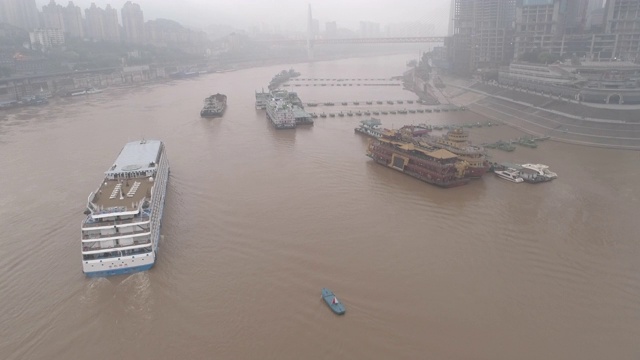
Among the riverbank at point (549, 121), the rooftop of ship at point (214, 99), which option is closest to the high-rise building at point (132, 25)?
the rooftop of ship at point (214, 99)

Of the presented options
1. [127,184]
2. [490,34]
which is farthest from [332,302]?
[490,34]

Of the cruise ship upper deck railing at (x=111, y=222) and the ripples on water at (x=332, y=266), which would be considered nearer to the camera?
the ripples on water at (x=332, y=266)

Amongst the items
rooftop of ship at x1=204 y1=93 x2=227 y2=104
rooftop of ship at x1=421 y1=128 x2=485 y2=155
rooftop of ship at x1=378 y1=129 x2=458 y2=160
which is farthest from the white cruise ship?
rooftop of ship at x1=204 y1=93 x2=227 y2=104

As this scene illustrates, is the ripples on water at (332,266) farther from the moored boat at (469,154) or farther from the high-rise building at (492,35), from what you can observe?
the high-rise building at (492,35)

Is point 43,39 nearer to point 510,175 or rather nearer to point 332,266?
point 510,175

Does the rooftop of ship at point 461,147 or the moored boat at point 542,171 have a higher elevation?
the rooftop of ship at point 461,147

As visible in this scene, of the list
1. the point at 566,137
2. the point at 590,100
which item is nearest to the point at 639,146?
the point at 566,137

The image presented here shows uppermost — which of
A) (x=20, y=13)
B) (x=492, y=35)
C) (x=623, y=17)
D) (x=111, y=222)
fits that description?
→ (x=20, y=13)
